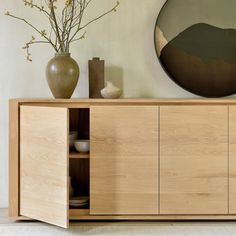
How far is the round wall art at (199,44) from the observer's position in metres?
2.92

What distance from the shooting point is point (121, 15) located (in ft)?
9.71

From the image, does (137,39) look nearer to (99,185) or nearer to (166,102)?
(166,102)

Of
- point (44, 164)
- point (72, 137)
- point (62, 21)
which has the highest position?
point (62, 21)

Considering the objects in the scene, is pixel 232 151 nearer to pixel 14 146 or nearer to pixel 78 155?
pixel 78 155

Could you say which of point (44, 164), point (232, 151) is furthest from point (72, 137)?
point (232, 151)

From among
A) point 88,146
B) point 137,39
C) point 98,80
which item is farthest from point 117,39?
point 88,146

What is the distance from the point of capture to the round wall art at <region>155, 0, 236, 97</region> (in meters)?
2.92

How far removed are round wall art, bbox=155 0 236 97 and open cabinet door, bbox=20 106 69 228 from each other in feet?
3.09

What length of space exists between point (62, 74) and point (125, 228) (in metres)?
1.02

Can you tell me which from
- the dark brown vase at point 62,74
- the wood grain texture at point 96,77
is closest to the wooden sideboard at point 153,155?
the dark brown vase at point 62,74

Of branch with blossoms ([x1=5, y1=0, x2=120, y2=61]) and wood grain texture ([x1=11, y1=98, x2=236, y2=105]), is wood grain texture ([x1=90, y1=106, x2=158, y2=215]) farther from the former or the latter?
branch with blossoms ([x1=5, y1=0, x2=120, y2=61])

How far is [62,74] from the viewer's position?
267cm

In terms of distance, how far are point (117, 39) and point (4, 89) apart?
0.86 m

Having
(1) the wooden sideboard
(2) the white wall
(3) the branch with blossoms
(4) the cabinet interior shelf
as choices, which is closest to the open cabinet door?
(1) the wooden sideboard
